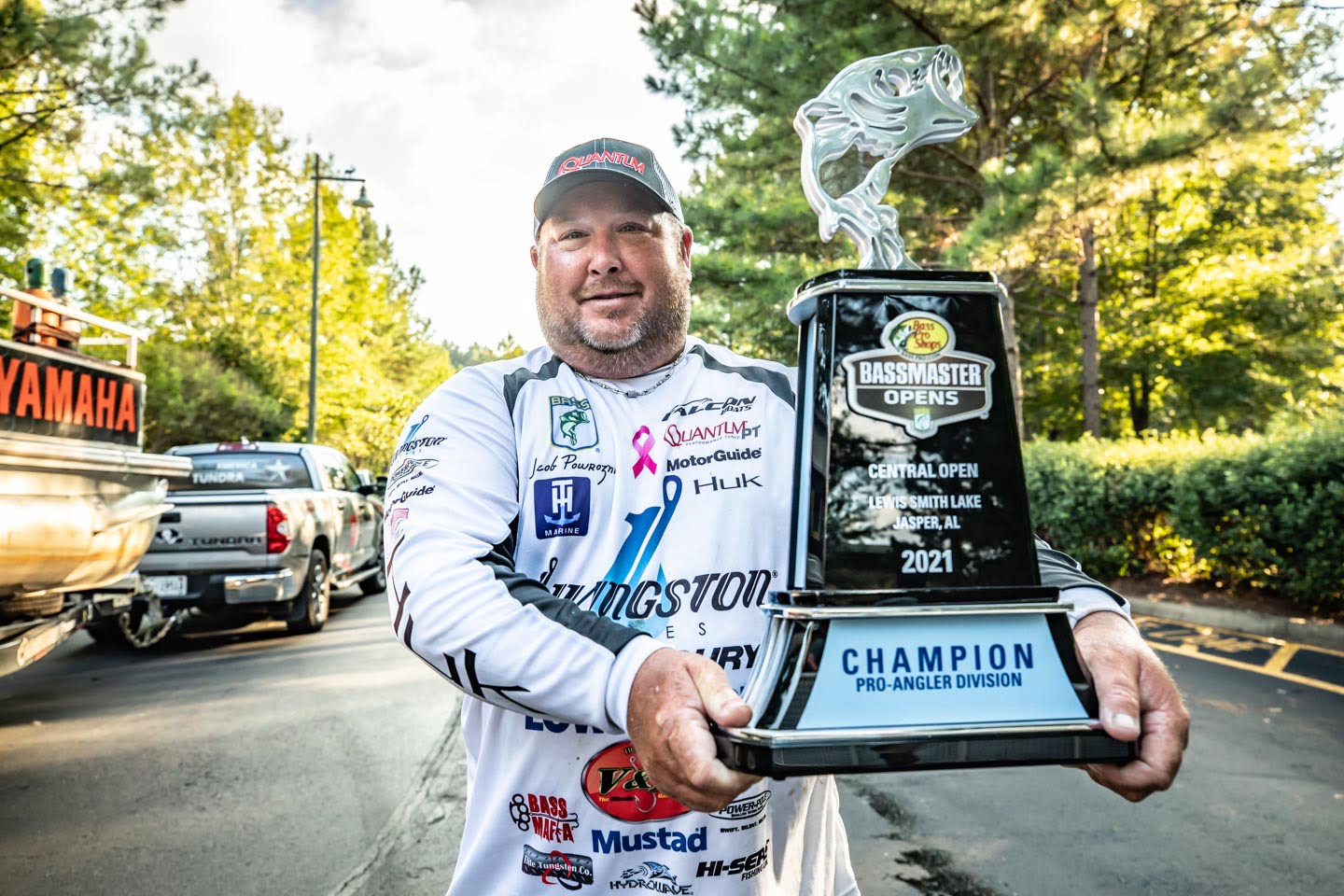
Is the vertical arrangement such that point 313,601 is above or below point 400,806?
above

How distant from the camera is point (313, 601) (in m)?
9.68

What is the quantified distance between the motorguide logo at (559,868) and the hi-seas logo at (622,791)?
42 mm

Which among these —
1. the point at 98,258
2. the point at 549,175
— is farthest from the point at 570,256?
the point at 98,258

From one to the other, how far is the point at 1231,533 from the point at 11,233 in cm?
2075

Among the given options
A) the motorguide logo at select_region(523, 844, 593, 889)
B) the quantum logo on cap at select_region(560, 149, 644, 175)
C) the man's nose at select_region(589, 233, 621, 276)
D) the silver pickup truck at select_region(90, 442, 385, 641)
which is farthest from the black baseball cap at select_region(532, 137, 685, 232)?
the silver pickup truck at select_region(90, 442, 385, 641)

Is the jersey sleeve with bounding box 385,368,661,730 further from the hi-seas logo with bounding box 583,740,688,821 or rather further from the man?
the hi-seas logo with bounding box 583,740,688,821

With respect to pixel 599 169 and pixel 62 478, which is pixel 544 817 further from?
pixel 62 478

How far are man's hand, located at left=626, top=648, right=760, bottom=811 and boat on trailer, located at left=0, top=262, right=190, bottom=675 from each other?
4.76 meters

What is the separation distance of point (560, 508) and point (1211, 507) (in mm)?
10733

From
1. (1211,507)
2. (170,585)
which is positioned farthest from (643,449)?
(1211,507)

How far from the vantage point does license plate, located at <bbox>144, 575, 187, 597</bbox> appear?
850cm

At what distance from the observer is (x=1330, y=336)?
18.9 metres

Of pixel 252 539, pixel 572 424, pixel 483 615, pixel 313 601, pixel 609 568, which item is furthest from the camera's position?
pixel 313 601

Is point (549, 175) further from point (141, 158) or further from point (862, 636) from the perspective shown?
point (141, 158)
